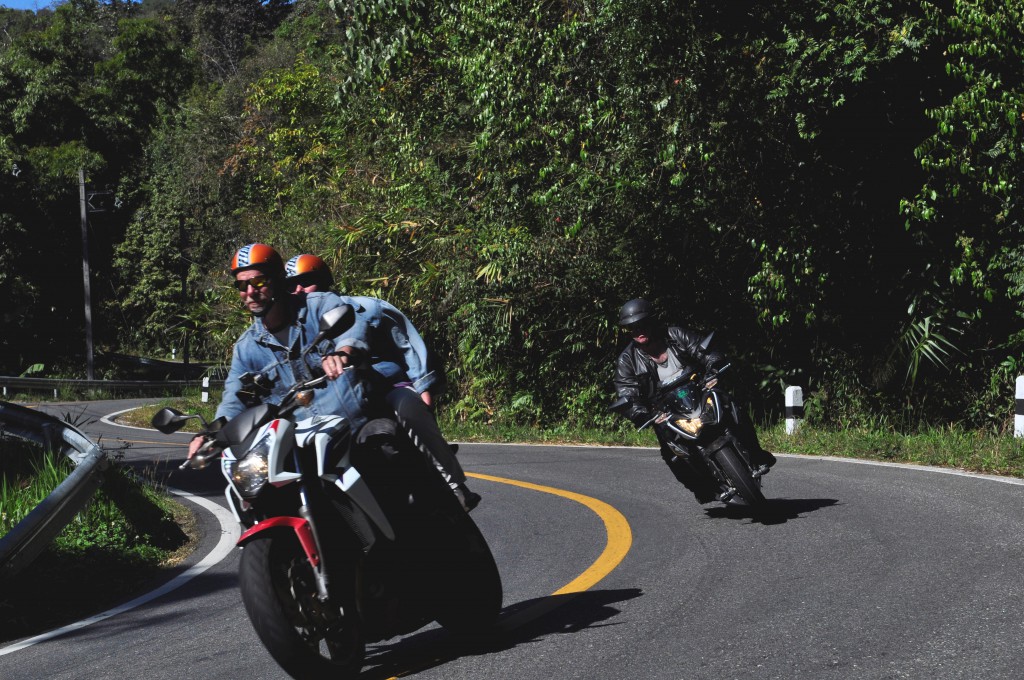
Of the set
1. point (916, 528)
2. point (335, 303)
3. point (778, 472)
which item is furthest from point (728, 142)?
point (335, 303)

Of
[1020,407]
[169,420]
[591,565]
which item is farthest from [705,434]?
[1020,407]

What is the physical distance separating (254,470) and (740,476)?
4.83m

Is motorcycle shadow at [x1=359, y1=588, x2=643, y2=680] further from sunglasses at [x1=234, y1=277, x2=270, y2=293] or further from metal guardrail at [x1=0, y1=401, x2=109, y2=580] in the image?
metal guardrail at [x1=0, y1=401, x2=109, y2=580]

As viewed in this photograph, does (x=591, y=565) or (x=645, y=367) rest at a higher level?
(x=645, y=367)

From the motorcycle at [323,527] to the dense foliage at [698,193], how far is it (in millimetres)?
9506

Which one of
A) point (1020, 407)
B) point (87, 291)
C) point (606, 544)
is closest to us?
point (606, 544)

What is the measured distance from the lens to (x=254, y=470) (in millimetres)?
4281

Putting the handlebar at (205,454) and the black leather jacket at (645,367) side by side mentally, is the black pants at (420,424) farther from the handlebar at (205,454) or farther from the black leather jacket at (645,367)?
the black leather jacket at (645,367)

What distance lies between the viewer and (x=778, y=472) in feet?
38.5

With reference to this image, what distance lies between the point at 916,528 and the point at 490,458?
8739mm

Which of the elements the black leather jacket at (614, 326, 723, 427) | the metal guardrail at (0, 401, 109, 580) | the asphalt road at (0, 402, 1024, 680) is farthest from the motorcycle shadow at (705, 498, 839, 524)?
the metal guardrail at (0, 401, 109, 580)

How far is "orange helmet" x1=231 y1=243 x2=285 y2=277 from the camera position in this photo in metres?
4.91

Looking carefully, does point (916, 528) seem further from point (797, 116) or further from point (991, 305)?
point (991, 305)

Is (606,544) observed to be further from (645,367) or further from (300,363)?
(300,363)
